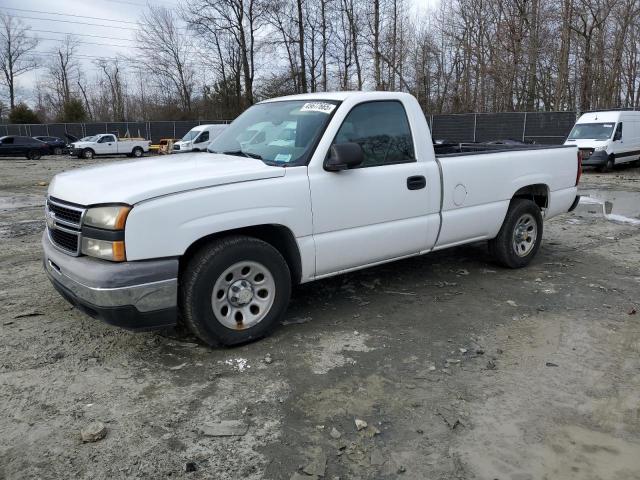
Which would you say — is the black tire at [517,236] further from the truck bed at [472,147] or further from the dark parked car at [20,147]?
the dark parked car at [20,147]

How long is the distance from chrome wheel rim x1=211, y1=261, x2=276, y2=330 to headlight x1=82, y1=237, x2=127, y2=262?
0.68 m

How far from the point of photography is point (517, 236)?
19.7 feet

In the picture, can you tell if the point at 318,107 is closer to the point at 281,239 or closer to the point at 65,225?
the point at 281,239

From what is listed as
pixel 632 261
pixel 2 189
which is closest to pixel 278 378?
pixel 632 261

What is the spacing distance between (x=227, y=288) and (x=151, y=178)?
947 mm

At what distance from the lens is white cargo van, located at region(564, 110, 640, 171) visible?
60.8 ft

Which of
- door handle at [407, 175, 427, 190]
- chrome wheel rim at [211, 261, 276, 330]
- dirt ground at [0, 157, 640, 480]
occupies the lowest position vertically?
dirt ground at [0, 157, 640, 480]

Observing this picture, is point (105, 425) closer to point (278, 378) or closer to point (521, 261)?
point (278, 378)

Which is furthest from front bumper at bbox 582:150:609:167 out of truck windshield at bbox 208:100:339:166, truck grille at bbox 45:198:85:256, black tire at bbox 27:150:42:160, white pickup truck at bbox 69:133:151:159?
black tire at bbox 27:150:42:160

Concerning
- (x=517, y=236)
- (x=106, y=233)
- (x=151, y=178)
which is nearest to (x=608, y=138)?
(x=517, y=236)

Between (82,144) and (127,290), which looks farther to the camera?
(82,144)

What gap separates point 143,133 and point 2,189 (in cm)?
3342

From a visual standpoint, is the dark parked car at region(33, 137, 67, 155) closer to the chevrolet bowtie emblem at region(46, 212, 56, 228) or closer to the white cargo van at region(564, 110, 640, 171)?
the white cargo van at region(564, 110, 640, 171)

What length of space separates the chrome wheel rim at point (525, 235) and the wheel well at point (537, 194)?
271 mm
